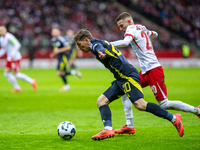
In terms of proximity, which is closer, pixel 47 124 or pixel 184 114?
pixel 47 124

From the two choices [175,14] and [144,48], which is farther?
[175,14]

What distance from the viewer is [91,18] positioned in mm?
32656

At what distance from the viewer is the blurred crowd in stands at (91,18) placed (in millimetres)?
30484

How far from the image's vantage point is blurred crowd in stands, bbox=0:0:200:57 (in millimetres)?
30484

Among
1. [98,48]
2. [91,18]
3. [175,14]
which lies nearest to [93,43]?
[98,48]

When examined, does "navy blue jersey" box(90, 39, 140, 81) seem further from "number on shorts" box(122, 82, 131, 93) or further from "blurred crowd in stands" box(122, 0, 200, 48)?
"blurred crowd in stands" box(122, 0, 200, 48)

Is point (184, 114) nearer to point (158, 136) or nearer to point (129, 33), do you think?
point (158, 136)

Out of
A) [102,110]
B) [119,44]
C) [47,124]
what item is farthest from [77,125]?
[119,44]

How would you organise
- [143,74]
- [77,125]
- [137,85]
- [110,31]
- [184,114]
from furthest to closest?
[110,31], [184,114], [77,125], [143,74], [137,85]

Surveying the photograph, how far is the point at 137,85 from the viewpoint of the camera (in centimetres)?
483

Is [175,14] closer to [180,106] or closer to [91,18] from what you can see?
[91,18]

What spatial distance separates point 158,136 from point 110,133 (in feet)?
3.06

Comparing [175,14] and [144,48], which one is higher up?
[175,14]

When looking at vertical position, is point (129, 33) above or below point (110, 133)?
above
